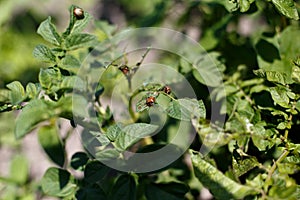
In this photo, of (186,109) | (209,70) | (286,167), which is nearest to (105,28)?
(209,70)

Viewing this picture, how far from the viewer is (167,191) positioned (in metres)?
1.45

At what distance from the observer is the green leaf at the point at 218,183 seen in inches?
42.6

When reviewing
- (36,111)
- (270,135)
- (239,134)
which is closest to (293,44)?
(270,135)

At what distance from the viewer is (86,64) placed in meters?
1.50

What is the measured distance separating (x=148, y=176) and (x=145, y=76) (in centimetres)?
33

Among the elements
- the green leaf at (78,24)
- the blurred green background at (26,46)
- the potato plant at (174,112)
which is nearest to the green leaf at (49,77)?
the potato plant at (174,112)

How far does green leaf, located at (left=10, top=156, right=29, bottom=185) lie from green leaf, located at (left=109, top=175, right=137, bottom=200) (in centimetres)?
68

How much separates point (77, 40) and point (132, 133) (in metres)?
0.29

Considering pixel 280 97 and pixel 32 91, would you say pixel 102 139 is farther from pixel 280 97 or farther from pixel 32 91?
pixel 280 97

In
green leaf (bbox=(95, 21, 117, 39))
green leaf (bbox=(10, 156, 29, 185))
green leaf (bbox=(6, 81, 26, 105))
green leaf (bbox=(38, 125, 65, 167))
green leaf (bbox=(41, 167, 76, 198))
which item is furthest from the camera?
green leaf (bbox=(10, 156, 29, 185))

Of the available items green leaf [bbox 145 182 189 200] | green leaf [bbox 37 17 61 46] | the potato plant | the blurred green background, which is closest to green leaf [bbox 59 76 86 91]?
the potato plant

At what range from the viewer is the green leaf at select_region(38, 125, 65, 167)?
5.06 ft

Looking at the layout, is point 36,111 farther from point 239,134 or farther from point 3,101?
point 239,134

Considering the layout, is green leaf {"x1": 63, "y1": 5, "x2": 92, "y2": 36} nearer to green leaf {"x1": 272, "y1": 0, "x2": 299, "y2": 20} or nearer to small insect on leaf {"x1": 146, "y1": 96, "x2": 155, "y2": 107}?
small insect on leaf {"x1": 146, "y1": 96, "x2": 155, "y2": 107}
